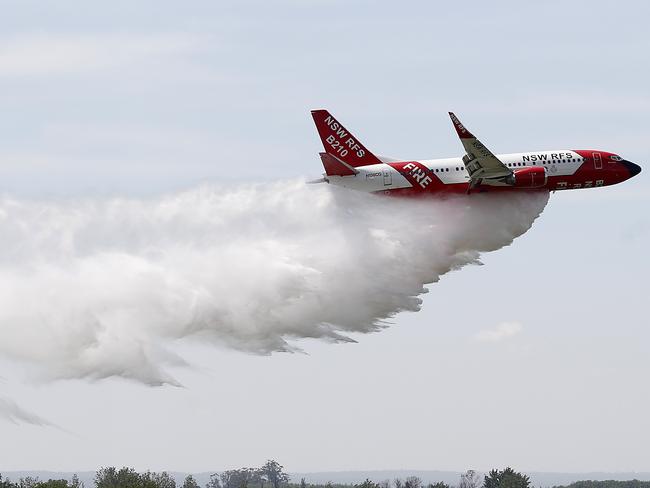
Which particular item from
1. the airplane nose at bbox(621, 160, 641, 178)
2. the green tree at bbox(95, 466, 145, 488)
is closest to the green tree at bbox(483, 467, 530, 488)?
the green tree at bbox(95, 466, 145, 488)

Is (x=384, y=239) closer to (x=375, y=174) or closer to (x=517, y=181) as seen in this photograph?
(x=375, y=174)

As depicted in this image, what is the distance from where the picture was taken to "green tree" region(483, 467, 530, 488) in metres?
184

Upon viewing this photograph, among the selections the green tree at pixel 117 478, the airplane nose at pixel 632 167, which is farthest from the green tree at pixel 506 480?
the airplane nose at pixel 632 167

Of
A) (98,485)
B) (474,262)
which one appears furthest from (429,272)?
(98,485)

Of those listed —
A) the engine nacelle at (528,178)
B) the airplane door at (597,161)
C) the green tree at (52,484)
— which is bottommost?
the green tree at (52,484)

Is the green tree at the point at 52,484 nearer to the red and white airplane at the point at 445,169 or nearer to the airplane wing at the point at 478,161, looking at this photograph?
the red and white airplane at the point at 445,169

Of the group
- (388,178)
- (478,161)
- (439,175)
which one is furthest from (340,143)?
(478,161)

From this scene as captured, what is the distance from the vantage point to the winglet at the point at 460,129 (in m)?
55.3

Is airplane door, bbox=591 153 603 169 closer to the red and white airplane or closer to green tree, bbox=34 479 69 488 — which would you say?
the red and white airplane

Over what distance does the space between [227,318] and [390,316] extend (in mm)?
7799

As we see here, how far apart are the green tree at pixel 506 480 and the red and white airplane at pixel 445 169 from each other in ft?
440

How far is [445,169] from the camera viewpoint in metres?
55.9

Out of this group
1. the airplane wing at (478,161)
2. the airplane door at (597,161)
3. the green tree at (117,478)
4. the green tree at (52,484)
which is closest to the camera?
the airplane wing at (478,161)

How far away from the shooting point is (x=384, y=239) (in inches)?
2210
